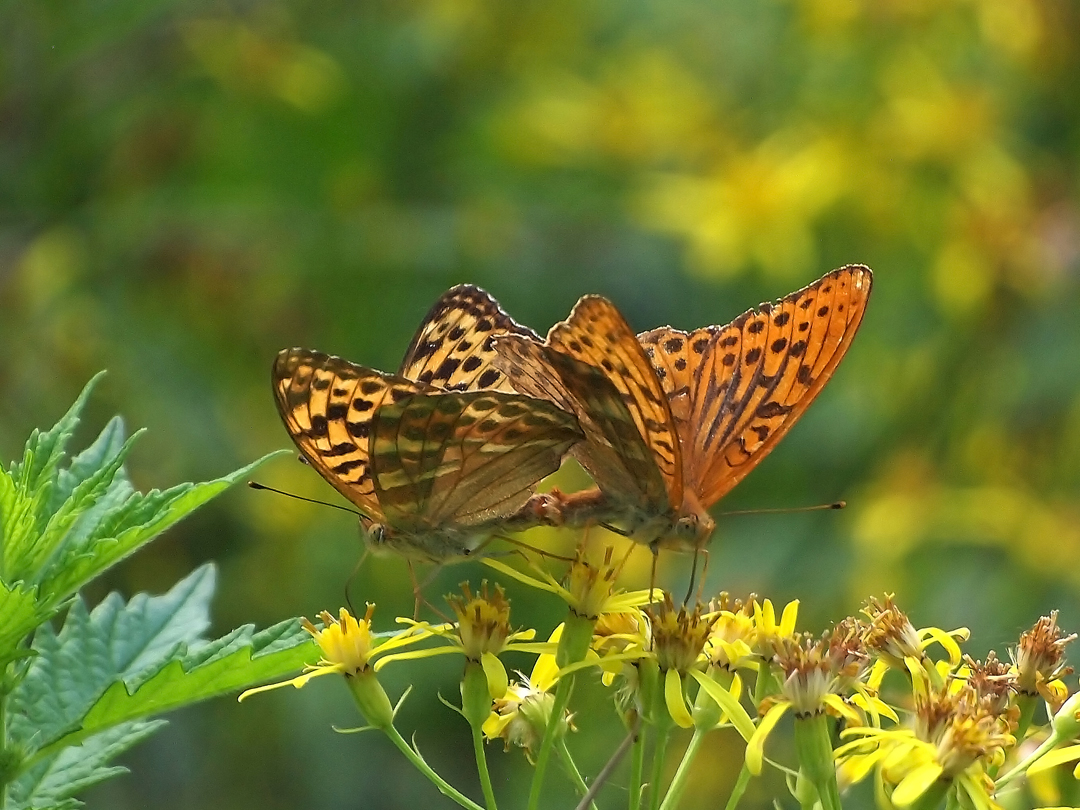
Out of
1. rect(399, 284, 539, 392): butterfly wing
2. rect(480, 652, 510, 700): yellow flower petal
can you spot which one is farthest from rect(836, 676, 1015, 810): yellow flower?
rect(399, 284, 539, 392): butterfly wing

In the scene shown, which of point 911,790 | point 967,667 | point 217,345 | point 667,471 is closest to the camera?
point 911,790

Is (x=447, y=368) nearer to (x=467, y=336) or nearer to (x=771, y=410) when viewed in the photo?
(x=467, y=336)

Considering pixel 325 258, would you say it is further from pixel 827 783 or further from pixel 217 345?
pixel 827 783

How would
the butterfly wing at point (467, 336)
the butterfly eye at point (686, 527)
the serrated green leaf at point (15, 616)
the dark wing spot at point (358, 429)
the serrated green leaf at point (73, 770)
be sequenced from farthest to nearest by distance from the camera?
1. the butterfly wing at point (467, 336)
2. the butterfly eye at point (686, 527)
3. the dark wing spot at point (358, 429)
4. the serrated green leaf at point (73, 770)
5. the serrated green leaf at point (15, 616)

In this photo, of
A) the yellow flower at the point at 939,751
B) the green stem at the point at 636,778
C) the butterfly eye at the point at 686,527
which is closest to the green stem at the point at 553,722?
the green stem at the point at 636,778

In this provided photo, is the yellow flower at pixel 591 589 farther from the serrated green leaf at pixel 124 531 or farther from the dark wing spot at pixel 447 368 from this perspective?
the serrated green leaf at pixel 124 531

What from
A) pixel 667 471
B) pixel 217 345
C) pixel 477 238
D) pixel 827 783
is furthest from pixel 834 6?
pixel 827 783

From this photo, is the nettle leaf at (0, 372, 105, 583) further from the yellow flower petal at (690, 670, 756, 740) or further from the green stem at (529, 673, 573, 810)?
the yellow flower petal at (690, 670, 756, 740)
